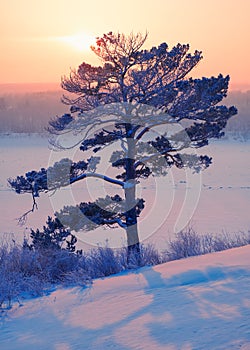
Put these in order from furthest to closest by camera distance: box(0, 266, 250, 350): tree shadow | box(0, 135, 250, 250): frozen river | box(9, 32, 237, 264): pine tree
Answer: box(0, 135, 250, 250): frozen river → box(9, 32, 237, 264): pine tree → box(0, 266, 250, 350): tree shadow

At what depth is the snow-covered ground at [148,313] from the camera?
3.74 meters

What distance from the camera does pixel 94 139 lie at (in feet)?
44.8

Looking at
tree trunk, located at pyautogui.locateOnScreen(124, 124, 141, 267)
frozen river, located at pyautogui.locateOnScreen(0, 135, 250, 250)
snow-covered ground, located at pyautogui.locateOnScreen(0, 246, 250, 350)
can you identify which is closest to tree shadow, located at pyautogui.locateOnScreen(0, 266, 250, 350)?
snow-covered ground, located at pyautogui.locateOnScreen(0, 246, 250, 350)

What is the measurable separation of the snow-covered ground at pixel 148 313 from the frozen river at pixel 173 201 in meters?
6.18

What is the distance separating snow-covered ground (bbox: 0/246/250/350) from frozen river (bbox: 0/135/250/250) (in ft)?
20.3

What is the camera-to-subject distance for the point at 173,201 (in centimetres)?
2608

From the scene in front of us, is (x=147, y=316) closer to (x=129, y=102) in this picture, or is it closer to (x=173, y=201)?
(x=129, y=102)

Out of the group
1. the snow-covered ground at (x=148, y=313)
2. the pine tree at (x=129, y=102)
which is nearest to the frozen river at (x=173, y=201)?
the pine tree at (x=129, y=102)

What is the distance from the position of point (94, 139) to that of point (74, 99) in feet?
4.35

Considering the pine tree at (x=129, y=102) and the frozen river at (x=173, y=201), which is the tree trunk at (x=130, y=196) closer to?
the pine tree at (x=129, y=102)

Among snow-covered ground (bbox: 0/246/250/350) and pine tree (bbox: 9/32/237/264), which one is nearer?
snow-covered ground (bbox: 0/246/250/350)

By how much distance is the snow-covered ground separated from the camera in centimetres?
374

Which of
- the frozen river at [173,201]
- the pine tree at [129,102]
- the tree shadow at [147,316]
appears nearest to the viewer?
the tree shadow at [147,316]

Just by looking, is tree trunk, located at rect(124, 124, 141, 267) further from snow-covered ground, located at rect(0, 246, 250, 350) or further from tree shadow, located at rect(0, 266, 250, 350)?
tree shadow, located at rect(0, 266, 250, 350)
